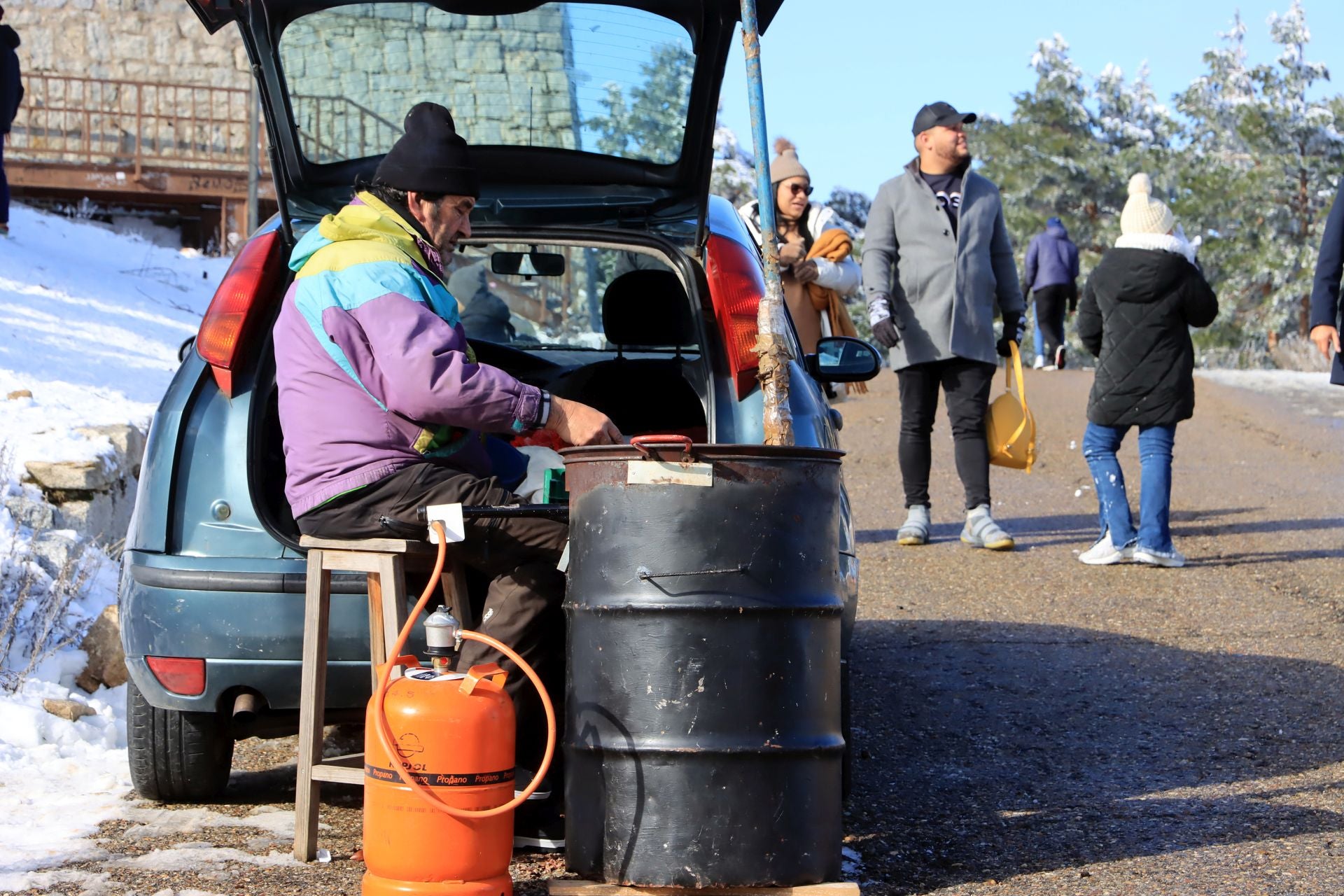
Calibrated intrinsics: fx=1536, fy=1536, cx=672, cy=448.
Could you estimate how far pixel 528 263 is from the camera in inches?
223

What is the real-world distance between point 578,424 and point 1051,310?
60.3ft

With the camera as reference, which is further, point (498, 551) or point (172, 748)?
point (172, 748)

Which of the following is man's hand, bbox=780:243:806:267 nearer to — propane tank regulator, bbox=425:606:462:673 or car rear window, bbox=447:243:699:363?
car rear window, bbox=447:243:699:363

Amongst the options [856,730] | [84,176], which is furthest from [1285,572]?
[84,176]

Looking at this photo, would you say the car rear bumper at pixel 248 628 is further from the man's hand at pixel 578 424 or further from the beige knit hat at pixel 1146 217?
the beige knit hat at pixel 1146 217

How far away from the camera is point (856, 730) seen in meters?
4.99

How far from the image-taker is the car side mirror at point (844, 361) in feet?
16.8

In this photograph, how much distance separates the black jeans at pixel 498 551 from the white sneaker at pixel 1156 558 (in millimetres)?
4940

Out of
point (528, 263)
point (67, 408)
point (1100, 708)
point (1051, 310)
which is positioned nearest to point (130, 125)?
point (1051, 310)

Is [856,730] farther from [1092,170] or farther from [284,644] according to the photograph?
[1092,170]

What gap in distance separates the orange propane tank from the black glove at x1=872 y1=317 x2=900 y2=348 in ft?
16.3

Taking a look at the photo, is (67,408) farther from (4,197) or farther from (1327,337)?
(1327,337)

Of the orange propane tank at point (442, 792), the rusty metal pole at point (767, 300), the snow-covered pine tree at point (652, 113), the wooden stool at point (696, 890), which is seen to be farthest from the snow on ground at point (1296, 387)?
the orange propane tank at point (442, 792)

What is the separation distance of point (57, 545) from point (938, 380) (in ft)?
15.0
